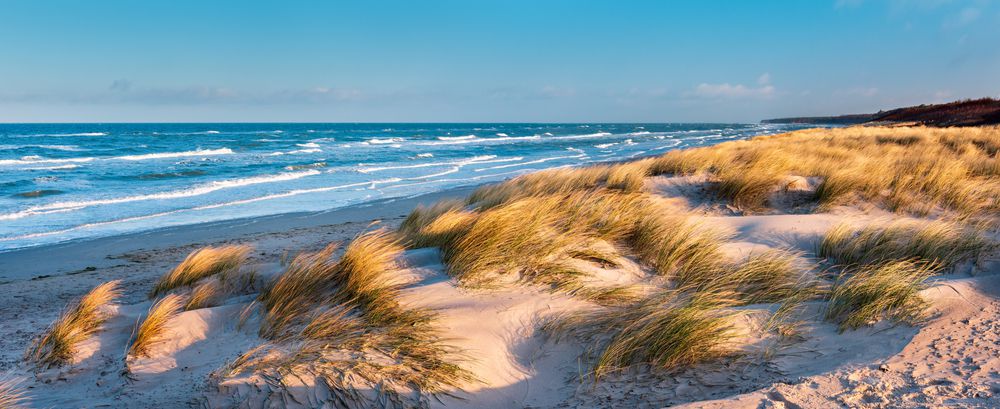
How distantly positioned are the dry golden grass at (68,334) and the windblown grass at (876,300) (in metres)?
4.82

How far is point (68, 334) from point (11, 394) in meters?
0.58

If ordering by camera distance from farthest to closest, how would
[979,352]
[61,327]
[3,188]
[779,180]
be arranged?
1. [3,188]
2. [779,180]
3. [61,327]
4. [979,352]

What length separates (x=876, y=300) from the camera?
377 cm

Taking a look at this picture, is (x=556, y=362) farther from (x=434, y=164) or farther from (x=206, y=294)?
(x=434, y=164)

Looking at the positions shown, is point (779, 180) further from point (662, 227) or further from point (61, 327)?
point (61, 327)

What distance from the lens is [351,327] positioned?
3.71 metres

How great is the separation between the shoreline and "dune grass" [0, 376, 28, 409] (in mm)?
4379

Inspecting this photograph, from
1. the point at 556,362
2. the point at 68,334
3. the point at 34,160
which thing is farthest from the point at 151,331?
the point at 34,160

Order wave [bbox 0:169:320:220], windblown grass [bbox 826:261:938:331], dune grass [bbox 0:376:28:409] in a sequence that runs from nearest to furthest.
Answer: dune grass [bbox 0:376:28:409], windblown grass [bbox 826:261:938:331], wave [bbox 0:169:320:220]

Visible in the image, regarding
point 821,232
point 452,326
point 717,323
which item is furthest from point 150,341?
point 821,232

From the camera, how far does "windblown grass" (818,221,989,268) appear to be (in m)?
4.83

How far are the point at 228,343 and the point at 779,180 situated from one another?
23.5ft

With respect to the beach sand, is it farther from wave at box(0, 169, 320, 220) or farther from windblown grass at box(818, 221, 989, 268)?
wave at box(0, 169, 320, 220)

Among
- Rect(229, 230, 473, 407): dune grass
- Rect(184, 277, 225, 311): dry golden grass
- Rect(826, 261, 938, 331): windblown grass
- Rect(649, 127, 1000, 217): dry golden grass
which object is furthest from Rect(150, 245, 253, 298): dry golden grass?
Rect(649, 127, 1000, 217): dry golden grass
